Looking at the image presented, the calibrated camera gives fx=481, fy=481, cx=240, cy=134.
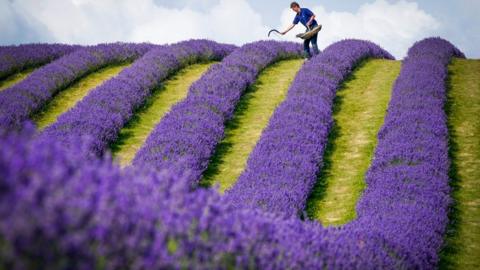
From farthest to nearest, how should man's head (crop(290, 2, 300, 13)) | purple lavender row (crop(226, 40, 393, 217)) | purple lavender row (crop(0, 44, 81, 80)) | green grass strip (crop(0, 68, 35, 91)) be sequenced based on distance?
purple lavender row (crop(0, 44, 81, 80)) < man's head (crop(290, 2, 300, 13)) < green grass strip (crop(0, 68, 35, 91)) < purple lavender row (crop(226, 40, 393, 217))

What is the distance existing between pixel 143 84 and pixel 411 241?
388 inches

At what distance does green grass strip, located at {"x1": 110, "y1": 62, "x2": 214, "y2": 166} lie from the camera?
35.5 feet

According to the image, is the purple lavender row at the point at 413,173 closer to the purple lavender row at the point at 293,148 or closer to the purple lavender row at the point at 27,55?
the purple lavender row at the point at 293,148

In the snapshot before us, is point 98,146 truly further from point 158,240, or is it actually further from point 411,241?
point 158,240

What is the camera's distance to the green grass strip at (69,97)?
12574 mm

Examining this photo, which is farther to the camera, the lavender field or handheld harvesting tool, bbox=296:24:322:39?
handheld harvesting tool, bbox=296:24:322:39

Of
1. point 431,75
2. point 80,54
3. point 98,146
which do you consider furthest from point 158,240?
point 80,54

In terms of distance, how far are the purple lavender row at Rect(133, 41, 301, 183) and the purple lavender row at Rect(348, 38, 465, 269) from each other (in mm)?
3161

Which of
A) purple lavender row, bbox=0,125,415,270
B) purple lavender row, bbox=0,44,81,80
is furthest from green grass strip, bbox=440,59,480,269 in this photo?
purple lavender row, bbox=0,44,81,80

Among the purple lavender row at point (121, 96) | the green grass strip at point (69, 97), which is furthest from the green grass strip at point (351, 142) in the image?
→ the green grass strip at point (69, 97)

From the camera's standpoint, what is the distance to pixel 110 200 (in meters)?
2.69

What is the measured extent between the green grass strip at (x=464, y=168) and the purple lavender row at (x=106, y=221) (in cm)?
430

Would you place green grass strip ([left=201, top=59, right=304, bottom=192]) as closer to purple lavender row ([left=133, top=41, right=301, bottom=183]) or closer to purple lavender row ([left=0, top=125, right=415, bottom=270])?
purple lavender row ([left=133, top=41, right=301, bottom=183])

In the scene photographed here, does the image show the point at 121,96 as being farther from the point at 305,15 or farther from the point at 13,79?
the point at 305,15
